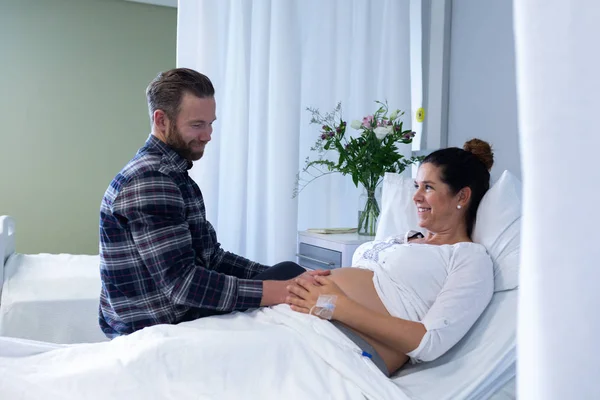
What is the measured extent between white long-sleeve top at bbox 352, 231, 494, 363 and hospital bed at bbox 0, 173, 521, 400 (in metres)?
0.05

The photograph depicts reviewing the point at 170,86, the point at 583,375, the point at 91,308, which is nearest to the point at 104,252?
the point at 170,86

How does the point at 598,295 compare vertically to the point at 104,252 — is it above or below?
above

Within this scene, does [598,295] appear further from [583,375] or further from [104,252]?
[104,252]

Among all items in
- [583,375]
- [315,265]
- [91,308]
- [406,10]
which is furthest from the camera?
[406,10]

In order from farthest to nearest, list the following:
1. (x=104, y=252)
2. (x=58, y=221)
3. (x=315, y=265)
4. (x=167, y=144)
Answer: (x=58, y=221)
(x=315, y=265)
(x=167, y=144)
(x=104, y=252)

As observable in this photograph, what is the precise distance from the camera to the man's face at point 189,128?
1564 millimetres

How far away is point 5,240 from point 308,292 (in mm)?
1622

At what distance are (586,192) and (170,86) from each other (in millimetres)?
1388

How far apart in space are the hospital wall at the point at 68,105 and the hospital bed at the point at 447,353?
6.51 feet

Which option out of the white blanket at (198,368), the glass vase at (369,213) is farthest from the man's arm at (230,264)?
the glass vase at (369,213)

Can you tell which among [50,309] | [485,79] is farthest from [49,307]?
[485,79]

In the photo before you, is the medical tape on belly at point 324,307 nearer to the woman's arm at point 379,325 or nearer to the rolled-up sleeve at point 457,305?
the woman's arm at point 379,325

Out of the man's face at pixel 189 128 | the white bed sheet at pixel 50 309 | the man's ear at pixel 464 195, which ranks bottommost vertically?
the white bed sheet at pixel 50 309

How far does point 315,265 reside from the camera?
8.75 feet
